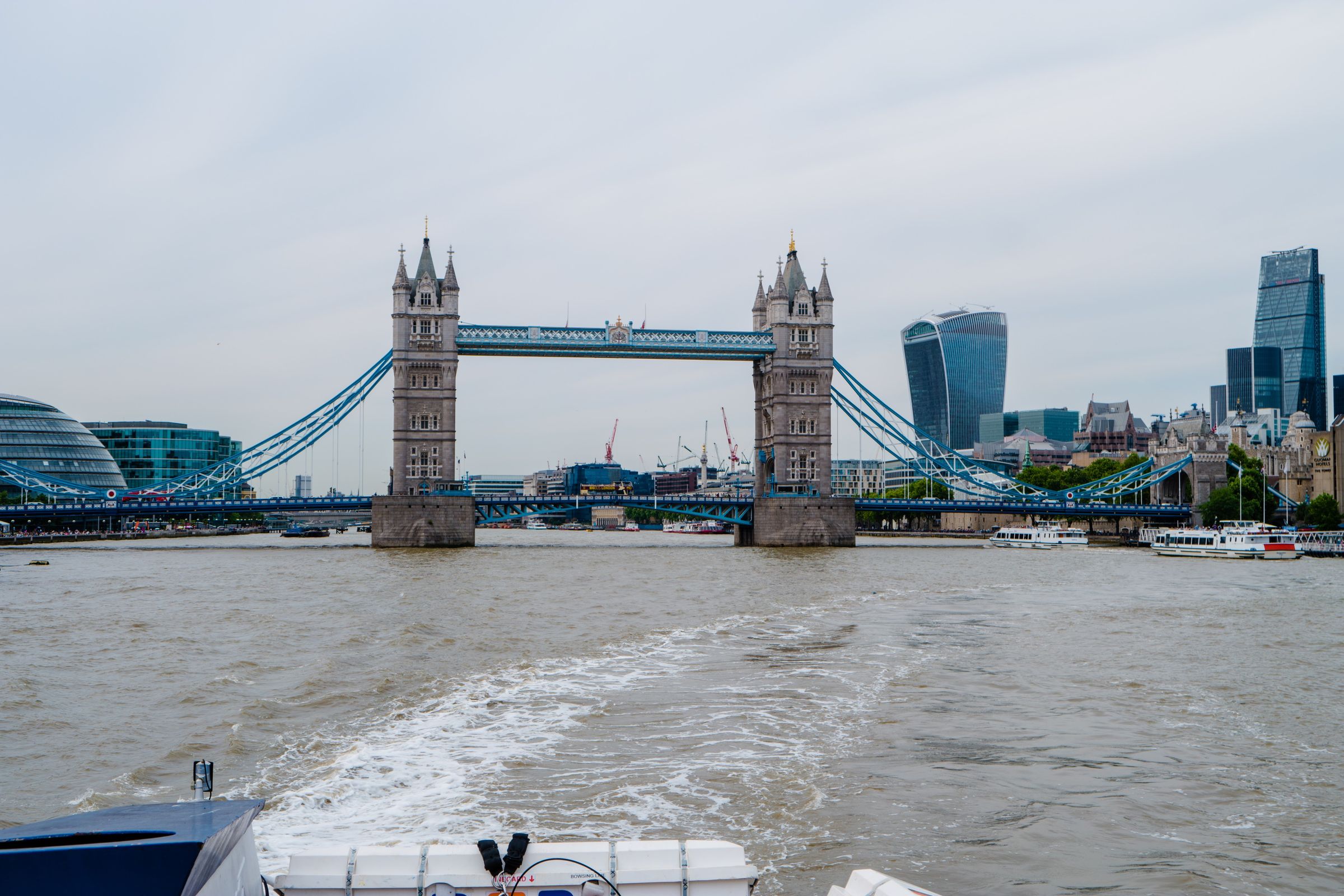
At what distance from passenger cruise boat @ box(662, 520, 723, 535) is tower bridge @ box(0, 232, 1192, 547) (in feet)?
193

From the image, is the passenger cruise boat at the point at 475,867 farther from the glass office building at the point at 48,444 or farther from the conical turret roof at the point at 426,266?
the glass office building at the point at 48,444

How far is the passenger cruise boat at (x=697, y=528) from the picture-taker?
495ft

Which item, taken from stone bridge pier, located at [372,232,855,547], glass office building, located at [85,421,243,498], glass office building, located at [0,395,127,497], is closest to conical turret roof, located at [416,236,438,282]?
stone bridge pier, located at [372,232,855,547]

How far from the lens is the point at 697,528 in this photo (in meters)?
164

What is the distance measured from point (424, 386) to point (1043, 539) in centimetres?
4674

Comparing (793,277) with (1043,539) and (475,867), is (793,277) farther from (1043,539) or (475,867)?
(475,867)

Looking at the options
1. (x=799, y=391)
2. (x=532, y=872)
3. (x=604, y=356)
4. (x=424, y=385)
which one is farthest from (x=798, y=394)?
(x=532, y=872)

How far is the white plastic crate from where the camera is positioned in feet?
22.4

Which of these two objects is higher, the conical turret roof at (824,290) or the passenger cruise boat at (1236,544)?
the conical turret roof at (824,290)

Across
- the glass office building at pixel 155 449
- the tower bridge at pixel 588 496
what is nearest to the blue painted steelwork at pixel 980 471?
the tower bridge at pixel 588 496

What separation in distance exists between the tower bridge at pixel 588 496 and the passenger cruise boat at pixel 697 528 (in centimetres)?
5869

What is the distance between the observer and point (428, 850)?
701cm

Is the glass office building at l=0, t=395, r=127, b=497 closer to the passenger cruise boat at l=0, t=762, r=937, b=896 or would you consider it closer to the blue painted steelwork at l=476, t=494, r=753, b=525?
the blue painted steelwork at l=476, t=494, r=753, b=525

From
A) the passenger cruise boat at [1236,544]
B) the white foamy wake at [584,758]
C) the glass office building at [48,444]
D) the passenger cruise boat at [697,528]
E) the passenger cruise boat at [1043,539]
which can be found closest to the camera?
the white foamy wake at [584,758]
